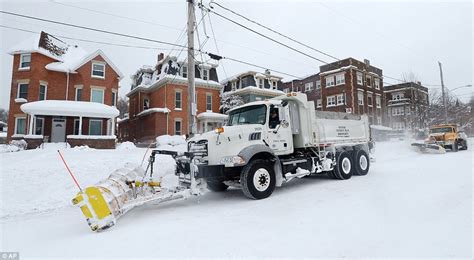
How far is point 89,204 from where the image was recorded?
4469 millimetres

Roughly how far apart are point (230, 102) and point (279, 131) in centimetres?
2504

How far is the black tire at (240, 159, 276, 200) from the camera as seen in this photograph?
663 cm

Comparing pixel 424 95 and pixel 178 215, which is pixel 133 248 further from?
pixel 424 95

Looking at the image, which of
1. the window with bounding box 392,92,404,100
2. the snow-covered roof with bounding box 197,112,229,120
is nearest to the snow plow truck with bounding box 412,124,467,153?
the snow-covered roof with bounding box 197,112,229,120

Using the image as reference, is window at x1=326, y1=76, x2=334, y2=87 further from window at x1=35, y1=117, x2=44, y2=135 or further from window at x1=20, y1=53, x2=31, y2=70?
window at x1=20, y1=53, x2=31, y2=70

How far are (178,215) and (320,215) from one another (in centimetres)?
302

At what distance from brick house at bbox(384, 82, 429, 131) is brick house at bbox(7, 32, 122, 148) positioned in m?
45.0

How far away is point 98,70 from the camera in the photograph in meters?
25.0

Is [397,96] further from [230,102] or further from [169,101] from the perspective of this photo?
[169,101]

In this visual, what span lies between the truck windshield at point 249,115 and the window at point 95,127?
66.5 feet

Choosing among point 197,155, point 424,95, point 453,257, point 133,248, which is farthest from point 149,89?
point 424,95

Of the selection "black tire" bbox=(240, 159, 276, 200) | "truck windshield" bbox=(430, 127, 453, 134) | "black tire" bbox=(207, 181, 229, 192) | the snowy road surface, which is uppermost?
"truck windshield" bbox=(430, 127, 453, 134)

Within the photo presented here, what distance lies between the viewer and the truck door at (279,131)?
25.0 feet

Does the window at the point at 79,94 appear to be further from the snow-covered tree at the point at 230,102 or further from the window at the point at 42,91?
the snow-covered tree at the point at 230,102
